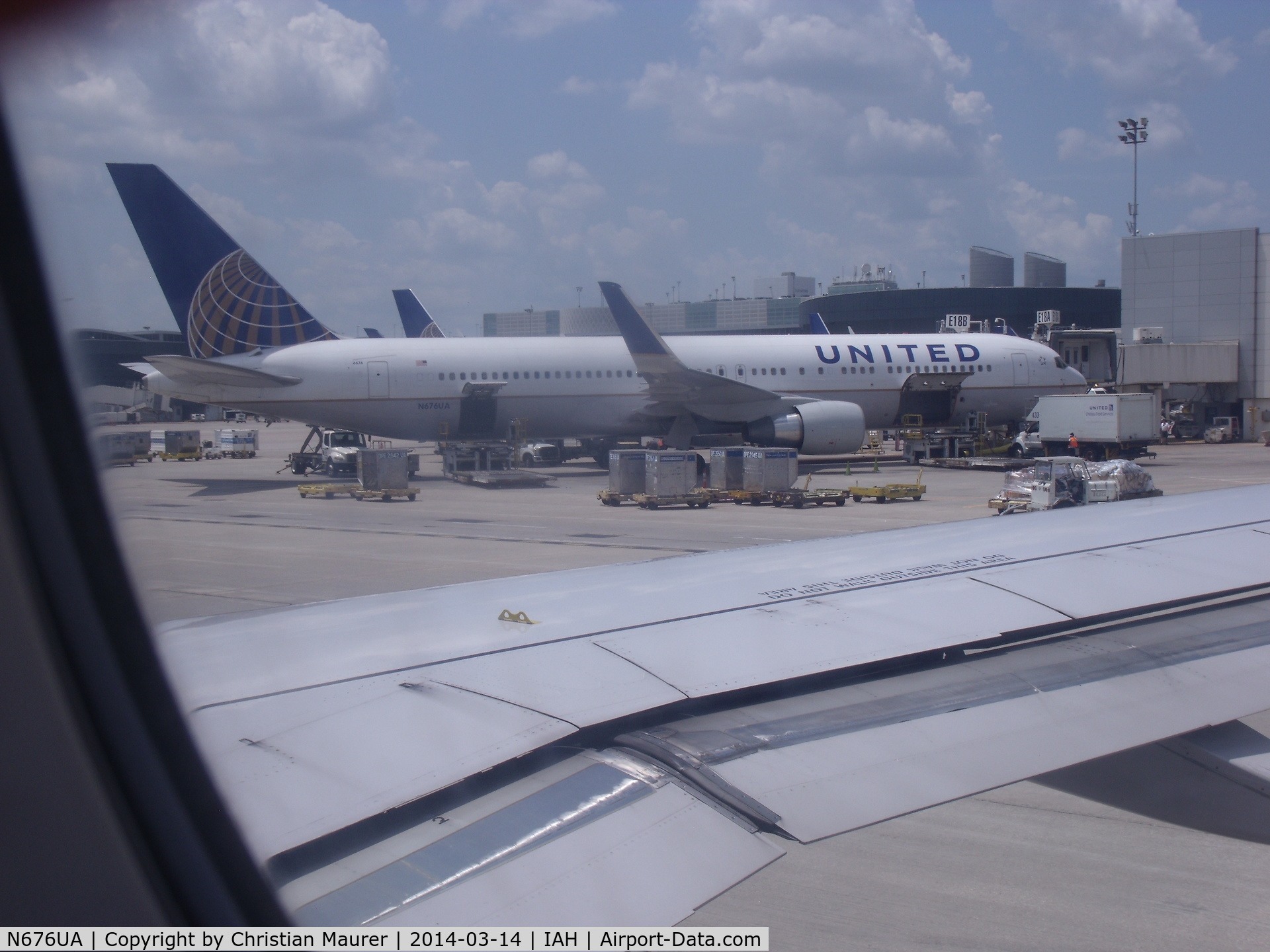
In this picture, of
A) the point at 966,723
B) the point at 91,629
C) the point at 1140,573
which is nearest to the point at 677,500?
the point at 1140,573

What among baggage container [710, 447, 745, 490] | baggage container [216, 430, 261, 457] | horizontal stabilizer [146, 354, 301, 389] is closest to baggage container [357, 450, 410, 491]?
horizontal stabilizer [146, 354, 301, 389]

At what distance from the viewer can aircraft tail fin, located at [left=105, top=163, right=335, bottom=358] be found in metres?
18.3

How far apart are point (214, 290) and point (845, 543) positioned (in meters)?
18.1

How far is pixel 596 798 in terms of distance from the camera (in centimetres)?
286

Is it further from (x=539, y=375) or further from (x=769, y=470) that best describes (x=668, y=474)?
(x=539, y=375)

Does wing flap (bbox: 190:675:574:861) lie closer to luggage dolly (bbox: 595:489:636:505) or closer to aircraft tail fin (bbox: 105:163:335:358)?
aircraft tail fin (bbox: 105:163:335:358)

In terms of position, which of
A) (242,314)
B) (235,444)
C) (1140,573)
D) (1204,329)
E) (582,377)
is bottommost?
(1140,573)

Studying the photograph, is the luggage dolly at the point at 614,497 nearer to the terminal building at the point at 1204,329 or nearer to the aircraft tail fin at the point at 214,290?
the aircraft tail fin at the point at 214,290

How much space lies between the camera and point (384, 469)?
21.9 metres

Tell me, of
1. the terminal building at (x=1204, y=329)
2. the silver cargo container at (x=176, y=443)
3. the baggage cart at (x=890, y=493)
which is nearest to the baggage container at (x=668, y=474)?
the baggage cart at (x=890, y=493)

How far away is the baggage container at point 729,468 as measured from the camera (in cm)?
2150

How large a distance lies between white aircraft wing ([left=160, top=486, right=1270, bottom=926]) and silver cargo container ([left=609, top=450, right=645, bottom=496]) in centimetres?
1482

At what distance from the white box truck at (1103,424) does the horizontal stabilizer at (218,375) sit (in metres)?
19.6

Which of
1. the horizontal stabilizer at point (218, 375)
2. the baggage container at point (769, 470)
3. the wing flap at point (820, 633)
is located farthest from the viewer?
the horizontal stabilizer at point (218, 375)
